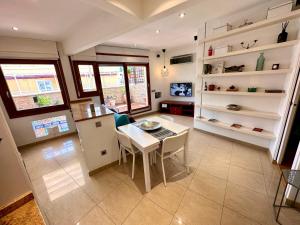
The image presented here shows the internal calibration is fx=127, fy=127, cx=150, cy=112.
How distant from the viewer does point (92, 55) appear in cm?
372

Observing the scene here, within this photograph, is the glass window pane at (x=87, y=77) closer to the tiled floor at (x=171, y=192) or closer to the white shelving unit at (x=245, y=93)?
the tiled floor at (x=171, y=192)

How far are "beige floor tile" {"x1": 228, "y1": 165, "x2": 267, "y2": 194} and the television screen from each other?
344 centimetres

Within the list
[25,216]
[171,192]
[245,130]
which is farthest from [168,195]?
[245,130]

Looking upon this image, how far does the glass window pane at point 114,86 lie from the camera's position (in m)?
4.29

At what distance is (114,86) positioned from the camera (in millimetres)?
4555

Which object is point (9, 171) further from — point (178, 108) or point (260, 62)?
point (178, 108)

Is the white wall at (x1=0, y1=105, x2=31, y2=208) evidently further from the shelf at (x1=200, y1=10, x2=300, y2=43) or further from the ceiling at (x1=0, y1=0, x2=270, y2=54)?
the shelf at (x1=200, y1=10, x2=300, y2=43)

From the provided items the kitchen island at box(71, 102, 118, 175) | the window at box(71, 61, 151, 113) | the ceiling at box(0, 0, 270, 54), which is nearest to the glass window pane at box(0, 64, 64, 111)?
the window at box(71, 61, 151, 113)

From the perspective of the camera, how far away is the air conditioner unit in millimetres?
4695

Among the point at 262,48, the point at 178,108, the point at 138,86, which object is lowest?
the point at 178,108

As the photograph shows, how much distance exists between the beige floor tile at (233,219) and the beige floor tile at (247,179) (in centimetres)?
51

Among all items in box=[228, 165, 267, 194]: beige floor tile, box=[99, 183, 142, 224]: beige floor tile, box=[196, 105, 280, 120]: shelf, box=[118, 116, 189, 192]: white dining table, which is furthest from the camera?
box=[196, 105, 280, 120]: shelf

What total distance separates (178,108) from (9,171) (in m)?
4.94

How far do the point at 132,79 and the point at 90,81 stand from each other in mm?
1547
